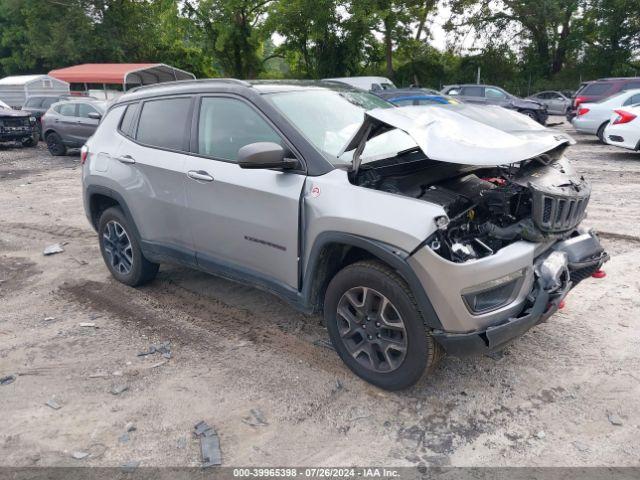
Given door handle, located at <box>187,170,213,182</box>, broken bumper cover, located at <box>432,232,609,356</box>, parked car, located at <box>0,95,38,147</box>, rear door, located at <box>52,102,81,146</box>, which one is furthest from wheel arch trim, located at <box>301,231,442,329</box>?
parked car, located at <box>0,95,38,147</box>

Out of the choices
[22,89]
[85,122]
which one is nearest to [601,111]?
[85,122]

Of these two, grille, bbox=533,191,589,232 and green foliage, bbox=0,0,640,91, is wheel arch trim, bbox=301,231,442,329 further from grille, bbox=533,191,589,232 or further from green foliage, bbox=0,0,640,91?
green foliage, bbox=0,0,640,91

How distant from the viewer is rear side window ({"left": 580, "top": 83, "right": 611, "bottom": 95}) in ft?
53.5

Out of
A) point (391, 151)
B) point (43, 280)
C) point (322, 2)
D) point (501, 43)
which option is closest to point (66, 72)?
point (322, 2)

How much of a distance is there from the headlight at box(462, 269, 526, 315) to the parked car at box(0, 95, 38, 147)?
58.0 feet

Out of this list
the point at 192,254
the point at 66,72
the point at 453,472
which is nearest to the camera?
the point at 453,472

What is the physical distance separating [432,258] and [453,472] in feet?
3.57

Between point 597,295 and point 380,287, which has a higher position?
point 380,287

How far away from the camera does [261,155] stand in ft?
11.2

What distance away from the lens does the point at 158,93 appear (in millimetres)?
4789

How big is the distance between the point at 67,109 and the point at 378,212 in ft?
48.3

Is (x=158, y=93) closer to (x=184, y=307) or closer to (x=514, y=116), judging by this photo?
(x=184, y=307)

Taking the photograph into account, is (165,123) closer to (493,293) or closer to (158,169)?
(158,169)

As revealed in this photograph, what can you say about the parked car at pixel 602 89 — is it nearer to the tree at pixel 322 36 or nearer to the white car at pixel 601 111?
the white car at pixel 601 111
